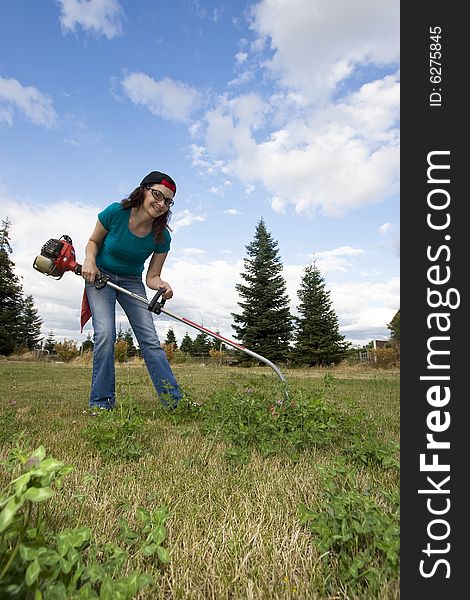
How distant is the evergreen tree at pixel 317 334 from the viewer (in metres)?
24.6

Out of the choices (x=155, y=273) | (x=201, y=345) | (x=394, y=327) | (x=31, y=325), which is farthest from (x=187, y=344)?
(x=155, y=273)

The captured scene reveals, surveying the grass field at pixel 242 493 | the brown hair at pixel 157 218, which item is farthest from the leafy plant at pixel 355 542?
the brown hair at pixel 157 218

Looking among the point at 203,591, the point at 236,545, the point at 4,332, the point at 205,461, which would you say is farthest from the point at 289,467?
the point at 4,332

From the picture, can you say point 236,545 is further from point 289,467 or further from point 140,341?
point 140,341

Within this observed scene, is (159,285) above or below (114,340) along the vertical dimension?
above

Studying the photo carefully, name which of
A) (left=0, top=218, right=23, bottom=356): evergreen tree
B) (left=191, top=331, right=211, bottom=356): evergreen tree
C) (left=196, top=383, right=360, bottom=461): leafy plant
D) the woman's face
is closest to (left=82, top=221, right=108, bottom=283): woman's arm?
the woman's face

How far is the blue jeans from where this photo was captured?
3.63 metres

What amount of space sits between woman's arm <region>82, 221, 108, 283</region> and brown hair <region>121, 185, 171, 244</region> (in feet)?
1.15

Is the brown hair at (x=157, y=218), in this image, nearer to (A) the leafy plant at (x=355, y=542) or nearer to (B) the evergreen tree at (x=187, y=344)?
(A) the leafy plant at (x=355, y=542)

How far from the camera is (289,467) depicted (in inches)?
81.8

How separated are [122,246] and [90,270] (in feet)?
1.23

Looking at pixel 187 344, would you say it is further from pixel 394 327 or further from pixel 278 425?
pixel 278 425

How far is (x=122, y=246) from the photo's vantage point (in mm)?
3752

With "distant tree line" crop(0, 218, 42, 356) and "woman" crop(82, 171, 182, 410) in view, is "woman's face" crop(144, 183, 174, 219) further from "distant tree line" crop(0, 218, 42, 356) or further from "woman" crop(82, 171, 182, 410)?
"distant tree line" crop(0, 218, 42, 356)
